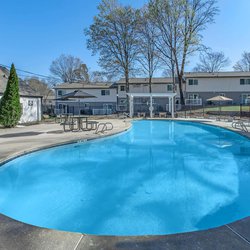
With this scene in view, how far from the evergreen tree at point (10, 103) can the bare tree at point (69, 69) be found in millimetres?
35591

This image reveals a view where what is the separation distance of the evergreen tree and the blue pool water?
7608mm

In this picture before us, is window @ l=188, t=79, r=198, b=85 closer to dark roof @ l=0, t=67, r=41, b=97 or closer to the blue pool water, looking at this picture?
dark roof @ l=0, t=67, r=41, b=97

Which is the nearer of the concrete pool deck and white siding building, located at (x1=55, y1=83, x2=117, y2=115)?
the concrete pool deck

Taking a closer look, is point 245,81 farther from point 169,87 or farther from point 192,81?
point 169,87

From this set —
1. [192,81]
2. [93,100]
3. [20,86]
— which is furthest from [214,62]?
[20,86]

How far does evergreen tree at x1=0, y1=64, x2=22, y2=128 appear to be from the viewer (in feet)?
46.9

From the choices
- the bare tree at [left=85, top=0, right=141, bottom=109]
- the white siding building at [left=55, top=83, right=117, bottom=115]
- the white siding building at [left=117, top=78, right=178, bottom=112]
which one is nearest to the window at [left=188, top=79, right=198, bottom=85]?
the white siding building at [left=117, top=78, right=178, bottom=112]

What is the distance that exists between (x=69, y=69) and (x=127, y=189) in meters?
48.6

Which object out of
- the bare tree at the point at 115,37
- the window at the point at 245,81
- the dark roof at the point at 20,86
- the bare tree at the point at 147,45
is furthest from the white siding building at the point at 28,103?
the window at the point at 245,81

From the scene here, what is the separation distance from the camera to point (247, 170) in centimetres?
662

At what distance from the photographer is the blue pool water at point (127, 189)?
13.0 ft

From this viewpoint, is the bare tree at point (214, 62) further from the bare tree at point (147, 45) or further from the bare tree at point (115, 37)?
the bare tree at point (115, 37)

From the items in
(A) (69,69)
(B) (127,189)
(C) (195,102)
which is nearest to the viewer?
(B) (127,189)

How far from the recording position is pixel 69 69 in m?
50.0
